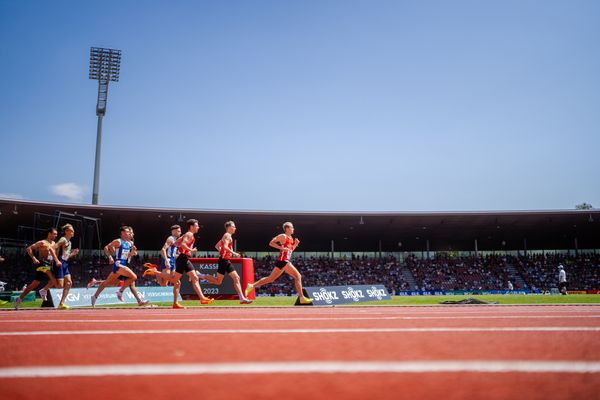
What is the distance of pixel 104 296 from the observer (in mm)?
17656

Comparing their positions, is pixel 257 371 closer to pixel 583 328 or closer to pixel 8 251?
pixel 583 328

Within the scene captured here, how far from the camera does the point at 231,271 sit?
11539mm

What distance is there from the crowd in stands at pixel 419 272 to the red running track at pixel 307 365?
38818 millimetres

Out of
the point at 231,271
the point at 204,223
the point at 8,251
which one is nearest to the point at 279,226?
the point at 204,223

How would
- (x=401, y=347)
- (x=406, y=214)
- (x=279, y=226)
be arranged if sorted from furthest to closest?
(x=279, y=226) → (x=406, y=214) → (x=401, y=347)

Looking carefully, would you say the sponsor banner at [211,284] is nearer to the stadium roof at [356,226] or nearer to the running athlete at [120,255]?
the running athlete at [120,255]

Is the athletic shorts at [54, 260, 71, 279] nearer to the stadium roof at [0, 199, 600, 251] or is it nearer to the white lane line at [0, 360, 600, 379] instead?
the white lane line at [0, 360, 600, 379]

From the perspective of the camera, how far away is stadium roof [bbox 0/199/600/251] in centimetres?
3844

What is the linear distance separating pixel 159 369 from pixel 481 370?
156 cm

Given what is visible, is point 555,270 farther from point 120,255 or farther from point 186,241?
point 120,255

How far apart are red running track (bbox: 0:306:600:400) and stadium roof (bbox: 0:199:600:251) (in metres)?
35.1

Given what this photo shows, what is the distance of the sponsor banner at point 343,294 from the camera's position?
15802 mm

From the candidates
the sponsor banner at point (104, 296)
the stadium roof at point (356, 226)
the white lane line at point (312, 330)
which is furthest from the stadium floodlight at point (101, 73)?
the white lane line at point (312, 330)

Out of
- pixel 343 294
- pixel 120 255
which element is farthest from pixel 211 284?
pixel 120 255
